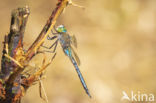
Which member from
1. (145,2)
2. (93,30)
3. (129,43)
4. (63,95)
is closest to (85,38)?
(93,30)

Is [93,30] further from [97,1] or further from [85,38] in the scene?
[97,1]

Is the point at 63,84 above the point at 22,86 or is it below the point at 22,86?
below

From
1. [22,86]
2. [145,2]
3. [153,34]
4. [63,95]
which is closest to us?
[22,86]

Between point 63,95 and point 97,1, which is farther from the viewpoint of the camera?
point 97,1

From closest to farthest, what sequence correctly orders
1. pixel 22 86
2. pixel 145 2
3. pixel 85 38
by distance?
pixel 22 86 < pixel 85 38 < pixel 145 2

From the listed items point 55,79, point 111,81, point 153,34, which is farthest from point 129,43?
point 55,79

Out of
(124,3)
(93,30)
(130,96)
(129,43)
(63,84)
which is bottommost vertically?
(130,96)

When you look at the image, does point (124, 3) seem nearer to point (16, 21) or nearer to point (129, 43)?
point (129, 43)
